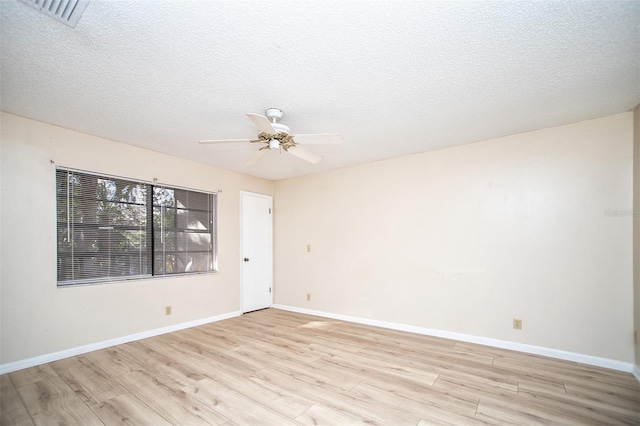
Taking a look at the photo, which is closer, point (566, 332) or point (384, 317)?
point (566, 332)

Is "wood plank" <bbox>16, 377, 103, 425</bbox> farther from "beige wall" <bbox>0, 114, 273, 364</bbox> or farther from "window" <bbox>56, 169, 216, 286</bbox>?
"window" <bbox>56, 169, 216, 286</bbox>

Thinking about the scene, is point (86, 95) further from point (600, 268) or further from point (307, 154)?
point (600, 268)

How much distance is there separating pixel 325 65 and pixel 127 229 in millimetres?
3238

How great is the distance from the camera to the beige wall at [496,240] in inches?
112

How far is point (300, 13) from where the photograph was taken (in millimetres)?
1589

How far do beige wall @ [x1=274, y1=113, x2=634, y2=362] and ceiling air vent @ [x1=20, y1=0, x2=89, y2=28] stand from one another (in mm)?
3636

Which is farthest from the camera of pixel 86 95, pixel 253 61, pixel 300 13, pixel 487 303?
pixel 487 303

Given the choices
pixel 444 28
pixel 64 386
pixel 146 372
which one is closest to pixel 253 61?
pixel 444 28

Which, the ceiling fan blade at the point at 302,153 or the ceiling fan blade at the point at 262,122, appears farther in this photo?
the ceiling fan blade at the point at 302,153

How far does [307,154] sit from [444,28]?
1.64m

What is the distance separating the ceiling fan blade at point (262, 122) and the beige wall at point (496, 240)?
2417 millimetres

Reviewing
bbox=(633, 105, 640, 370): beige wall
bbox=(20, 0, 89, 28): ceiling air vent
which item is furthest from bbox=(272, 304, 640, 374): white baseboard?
bbox=(20, 0, 89, 28): ceiling air vent

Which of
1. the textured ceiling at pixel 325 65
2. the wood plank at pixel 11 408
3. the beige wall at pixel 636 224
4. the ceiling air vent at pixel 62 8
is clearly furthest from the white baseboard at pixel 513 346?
the ceiling air vent at pixel 62 8

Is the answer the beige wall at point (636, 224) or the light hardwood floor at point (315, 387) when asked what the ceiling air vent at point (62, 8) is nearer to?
the light hardwood floor at point (315, 387)
